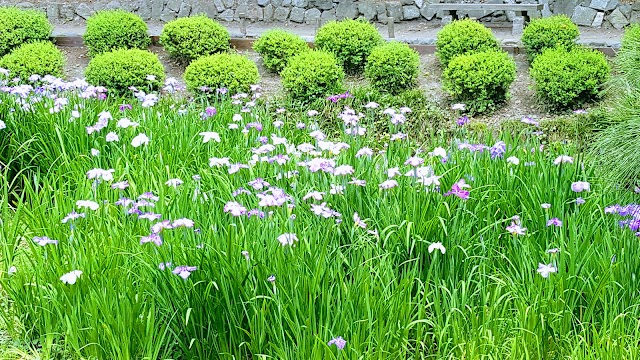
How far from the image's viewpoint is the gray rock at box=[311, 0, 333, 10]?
10.6m

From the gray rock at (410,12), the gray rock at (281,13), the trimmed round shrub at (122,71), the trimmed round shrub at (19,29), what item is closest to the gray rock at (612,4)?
the gray rock at (410,12)

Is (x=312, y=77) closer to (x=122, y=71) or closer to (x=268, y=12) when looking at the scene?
(x=122, y=71)

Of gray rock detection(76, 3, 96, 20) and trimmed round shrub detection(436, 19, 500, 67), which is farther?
gray rock detection(76, 3, 96, 20)

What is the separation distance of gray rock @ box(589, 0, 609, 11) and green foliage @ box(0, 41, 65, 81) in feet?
20.9

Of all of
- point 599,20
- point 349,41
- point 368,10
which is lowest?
point 599,20

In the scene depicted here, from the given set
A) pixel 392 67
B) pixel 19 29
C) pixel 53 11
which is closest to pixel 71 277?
pixel 392 67

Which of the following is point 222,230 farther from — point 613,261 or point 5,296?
point 613,261

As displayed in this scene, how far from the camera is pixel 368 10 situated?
34.1 feet

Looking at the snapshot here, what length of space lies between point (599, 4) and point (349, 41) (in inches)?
146

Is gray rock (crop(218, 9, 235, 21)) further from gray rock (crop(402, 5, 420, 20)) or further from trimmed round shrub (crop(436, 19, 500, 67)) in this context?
trimmed round shrub (crop(436, 19, 500, 67))

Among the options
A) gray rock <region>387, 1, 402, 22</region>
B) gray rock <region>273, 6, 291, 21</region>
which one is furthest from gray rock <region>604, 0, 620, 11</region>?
gray rock <region>273, 6, 291, 21</region>

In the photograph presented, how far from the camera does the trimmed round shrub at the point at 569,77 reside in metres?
6.52

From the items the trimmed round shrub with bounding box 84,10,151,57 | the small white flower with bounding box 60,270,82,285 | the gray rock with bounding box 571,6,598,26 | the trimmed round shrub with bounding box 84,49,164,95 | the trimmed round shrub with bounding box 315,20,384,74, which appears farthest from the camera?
the gray rock with bounding box 571,6,598,26

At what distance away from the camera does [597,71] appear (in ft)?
21.5
